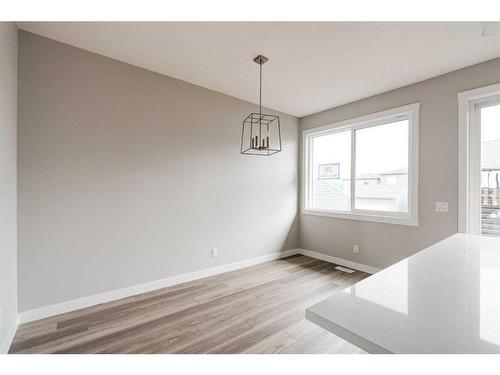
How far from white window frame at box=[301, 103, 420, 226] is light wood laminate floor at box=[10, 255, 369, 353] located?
43.9 inches

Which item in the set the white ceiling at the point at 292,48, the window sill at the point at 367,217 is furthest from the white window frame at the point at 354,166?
the white ceiling at the point at 292,48

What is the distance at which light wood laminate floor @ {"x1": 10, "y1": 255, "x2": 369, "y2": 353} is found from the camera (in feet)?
6.23

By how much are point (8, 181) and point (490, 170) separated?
4603mm

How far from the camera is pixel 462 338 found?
602 millimetres

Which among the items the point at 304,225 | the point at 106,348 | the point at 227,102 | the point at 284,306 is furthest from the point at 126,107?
the point at 304,225

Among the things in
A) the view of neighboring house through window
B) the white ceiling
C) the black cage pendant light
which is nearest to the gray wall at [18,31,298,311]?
the black cage pendant light

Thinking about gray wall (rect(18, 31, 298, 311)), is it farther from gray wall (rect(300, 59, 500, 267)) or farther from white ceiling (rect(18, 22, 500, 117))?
gray wall (rect(300, 59, 500, 267))

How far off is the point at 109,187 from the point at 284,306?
2.31 metres

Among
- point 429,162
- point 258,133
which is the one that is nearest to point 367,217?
point 429,162

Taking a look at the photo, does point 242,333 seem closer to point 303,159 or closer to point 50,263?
point 50,263

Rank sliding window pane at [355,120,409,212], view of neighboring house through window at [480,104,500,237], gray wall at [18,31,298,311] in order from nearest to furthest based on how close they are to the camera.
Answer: gray wall at [18,31,298,311]
view of neighboring house through window at [480,104,500,237]
sliding window pane at [355,120,409,212]

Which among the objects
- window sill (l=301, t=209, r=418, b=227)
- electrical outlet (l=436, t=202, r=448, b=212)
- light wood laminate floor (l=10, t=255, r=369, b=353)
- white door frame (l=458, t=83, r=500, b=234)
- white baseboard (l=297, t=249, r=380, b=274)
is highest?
white door frame (l=458, t=83, r=500, b=234)

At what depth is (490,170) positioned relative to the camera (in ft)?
8.74

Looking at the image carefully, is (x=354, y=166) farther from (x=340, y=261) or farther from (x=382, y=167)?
(x=340, y=261)
